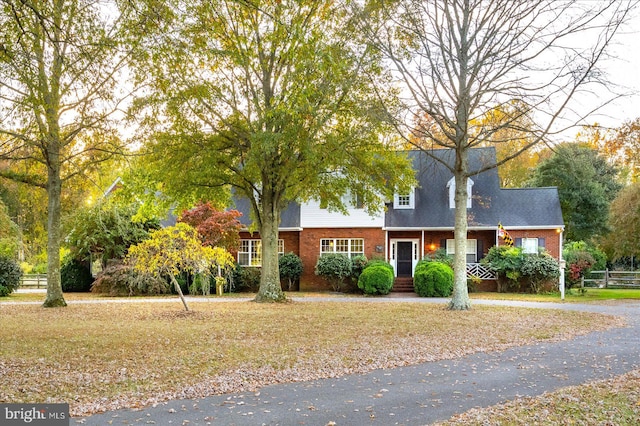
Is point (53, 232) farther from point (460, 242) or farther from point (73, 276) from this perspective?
point (460, 242)

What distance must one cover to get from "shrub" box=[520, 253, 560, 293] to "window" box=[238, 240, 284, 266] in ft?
41.5

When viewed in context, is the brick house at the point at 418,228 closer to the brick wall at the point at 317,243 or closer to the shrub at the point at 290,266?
the brick wall at the point at 317,243

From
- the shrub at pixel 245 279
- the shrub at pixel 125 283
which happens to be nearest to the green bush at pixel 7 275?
the shrub at pixel 125 283

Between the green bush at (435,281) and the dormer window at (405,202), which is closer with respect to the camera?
the green bush at (435,281)

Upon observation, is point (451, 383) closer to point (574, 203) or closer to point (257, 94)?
point (257, 94)

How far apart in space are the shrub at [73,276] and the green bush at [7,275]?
3745 millimetres

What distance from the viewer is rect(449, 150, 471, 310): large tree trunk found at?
57.4ft

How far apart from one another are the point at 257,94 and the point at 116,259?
12.5 meters

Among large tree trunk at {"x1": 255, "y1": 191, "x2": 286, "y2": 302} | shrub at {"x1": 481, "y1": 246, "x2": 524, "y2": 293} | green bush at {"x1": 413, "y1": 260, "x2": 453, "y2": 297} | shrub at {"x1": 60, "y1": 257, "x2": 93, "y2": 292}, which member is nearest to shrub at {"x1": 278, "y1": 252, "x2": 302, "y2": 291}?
green bush at {"x1": 413, "y1": 260, "x2": 453, "y2": 297}

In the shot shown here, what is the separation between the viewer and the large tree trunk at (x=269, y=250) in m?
20.4

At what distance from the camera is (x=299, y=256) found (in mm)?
29266

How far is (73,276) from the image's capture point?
93.3 ft

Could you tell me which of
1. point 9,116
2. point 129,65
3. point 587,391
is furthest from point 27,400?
point 129,65

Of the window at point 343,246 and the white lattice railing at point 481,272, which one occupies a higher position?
the window at point 343,246
